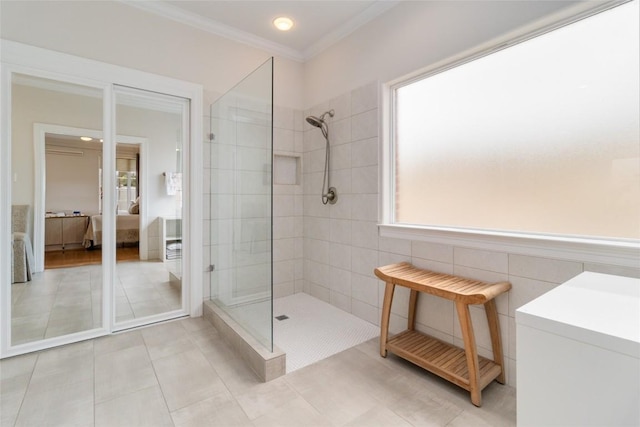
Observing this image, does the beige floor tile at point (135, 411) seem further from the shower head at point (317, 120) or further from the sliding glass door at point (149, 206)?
the shower head at point (317, 120)

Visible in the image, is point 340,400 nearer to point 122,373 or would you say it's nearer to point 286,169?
point 122,373

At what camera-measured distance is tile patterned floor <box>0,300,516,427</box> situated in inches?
57.7

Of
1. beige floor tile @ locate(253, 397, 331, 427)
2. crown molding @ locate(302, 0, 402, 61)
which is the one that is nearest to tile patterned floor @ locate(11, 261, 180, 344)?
beige floor tile @ locate(253, 397, 331, 427)

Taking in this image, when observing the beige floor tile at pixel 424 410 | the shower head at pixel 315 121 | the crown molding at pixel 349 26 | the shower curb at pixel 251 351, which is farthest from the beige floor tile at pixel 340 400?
the crown molding at pixel 349 26

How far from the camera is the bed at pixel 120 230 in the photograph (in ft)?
7.93

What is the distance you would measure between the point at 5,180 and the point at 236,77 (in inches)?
77.0

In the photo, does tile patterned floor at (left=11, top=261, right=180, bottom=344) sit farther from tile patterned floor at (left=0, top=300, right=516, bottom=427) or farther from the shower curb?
the shower curb

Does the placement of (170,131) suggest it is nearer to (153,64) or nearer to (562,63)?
(153,64)

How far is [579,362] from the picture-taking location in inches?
28.9

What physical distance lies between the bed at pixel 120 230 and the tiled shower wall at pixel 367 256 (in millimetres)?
1659

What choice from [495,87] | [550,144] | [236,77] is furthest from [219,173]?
[550,144]

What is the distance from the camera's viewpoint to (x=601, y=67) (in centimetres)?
149

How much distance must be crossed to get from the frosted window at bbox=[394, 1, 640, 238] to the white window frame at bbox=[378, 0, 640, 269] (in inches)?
1.8

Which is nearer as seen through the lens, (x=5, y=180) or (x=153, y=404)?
(x=153, y=404)
